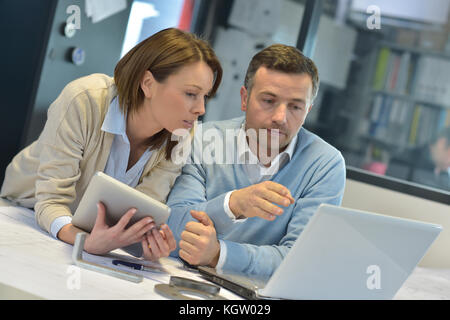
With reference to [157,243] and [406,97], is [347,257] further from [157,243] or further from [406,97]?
[406,97]

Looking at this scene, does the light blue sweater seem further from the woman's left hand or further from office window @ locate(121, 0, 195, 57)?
office window @ locate(121, 0, 195, 57)

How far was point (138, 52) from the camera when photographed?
5.37 feet

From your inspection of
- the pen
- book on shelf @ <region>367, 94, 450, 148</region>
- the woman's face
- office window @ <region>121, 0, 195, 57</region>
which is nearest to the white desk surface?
the pen

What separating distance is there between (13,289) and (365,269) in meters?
0.67

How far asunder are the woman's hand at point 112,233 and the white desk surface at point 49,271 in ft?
0.09

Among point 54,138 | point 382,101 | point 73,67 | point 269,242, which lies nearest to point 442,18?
point 382,101

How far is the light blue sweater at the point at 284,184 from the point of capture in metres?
1.62

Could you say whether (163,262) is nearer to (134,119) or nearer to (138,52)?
(134,119)

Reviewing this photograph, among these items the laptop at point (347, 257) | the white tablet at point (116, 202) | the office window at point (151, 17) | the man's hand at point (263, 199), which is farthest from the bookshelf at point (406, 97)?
the white tablet at point (116, 202)

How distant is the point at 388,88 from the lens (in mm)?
4445

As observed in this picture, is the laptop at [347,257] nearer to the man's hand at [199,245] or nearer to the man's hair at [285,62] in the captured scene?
the man's hand at [199,245]

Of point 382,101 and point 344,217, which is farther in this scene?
point 382,101

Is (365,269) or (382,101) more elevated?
(382,101)

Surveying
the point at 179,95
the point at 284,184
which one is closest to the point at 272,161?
the point at 284,184
